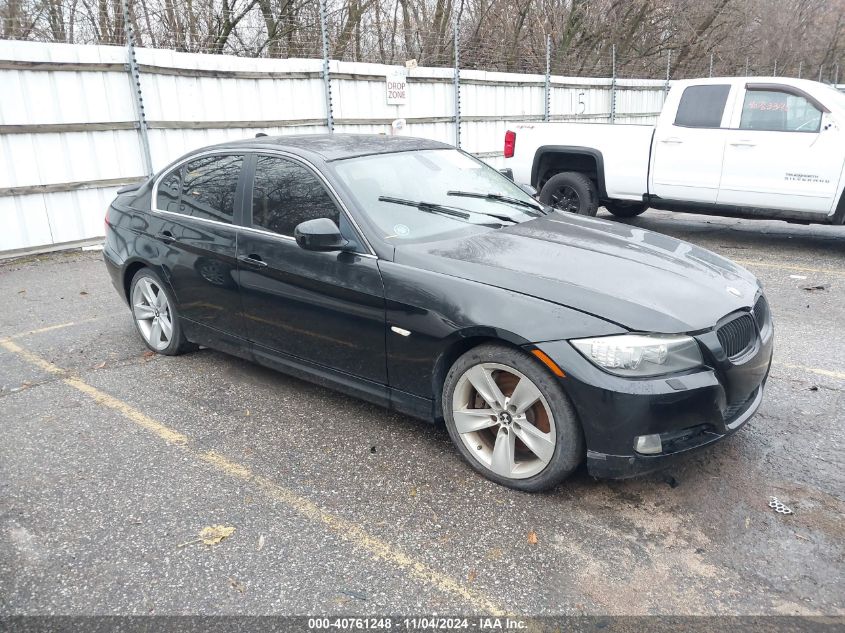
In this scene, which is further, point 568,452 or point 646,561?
point 568,452

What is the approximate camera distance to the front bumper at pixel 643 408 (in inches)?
112

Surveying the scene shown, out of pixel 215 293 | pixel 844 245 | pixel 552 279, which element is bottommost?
pixel 844 245

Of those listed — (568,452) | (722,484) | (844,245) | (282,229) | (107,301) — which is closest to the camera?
(568,452)

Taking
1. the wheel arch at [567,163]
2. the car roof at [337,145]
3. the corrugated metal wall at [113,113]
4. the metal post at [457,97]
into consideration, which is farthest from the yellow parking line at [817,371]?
the metal post at [457,97]

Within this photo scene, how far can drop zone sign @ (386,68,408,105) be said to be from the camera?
1157 centimetres

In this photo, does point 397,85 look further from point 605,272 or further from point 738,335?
point 738,335

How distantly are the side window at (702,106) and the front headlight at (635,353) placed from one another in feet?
20.9

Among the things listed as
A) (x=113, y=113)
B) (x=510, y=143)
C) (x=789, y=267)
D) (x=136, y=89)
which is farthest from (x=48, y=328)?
(x=789, y=267)

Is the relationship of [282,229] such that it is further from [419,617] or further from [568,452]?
[419,617]

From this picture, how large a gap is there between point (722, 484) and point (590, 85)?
15.4m

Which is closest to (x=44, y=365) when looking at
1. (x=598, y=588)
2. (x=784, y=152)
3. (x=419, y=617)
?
(x=419, y=617)

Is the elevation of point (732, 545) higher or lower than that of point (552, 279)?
lower

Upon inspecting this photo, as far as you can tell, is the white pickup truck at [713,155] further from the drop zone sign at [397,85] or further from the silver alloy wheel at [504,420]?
the silver alloy wheel at [504,420]

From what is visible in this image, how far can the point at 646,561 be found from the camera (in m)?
2.75
